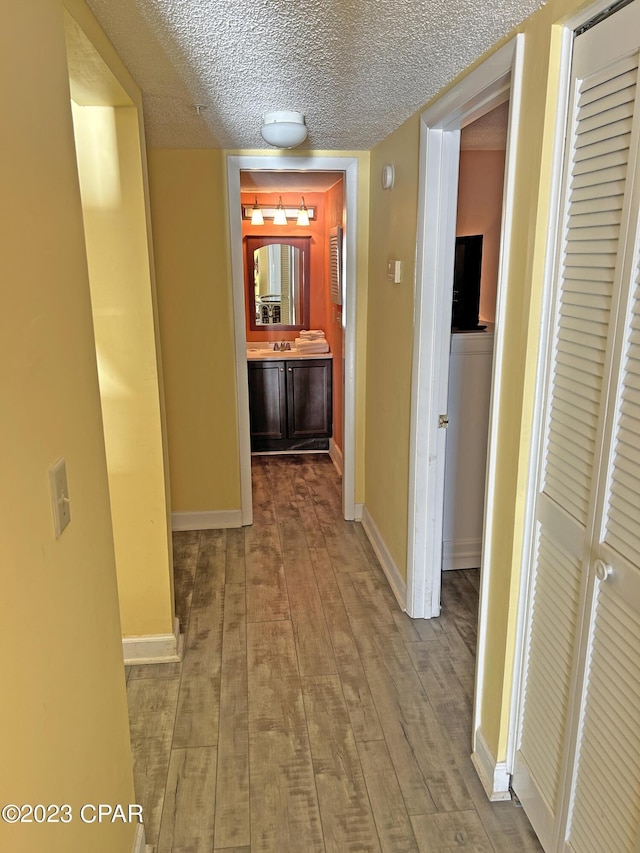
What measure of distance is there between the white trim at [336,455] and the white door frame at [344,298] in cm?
88

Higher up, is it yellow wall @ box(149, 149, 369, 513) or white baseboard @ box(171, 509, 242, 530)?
yellow wall @ box(149, 149, 369, 513)

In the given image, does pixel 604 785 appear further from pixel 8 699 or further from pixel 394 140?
pixel 394 140

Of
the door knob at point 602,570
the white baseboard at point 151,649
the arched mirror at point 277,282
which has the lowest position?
the white baseboard at point 151,649

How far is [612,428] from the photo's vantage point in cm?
125

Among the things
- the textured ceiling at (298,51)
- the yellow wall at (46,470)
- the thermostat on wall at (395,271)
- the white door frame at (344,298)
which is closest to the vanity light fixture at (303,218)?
the white door frame at (344,298)

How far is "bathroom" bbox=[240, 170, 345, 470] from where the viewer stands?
5066mm

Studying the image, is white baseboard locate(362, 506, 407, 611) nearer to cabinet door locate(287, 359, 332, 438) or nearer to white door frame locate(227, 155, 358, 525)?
white door frame locate(227, 155, 358, 525)

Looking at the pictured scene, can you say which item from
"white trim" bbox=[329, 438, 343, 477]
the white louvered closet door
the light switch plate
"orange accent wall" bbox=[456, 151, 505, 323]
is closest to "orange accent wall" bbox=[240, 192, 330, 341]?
A: "white trim" bbox=[329, 438, 343, 477]

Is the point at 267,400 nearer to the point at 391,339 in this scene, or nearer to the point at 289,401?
the point at 289,401

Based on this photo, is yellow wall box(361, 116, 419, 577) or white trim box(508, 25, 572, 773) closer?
white trim box(508, 25, 572, 773)

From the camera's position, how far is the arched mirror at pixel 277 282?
553 cm

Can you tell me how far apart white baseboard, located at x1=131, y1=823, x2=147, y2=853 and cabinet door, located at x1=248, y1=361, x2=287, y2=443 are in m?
3.67

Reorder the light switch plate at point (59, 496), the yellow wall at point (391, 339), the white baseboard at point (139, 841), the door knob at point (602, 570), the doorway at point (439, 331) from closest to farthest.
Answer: the light switch plate at point (59, 496) → the door knob at point (602, 570) → the white baseboard at point (139, 841) → the doorway at point (439, 331) → the yellow wall at point (391, 339)

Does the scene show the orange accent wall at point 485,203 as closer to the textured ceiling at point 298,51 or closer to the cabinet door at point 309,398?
the textured ceiling at point 298,51
